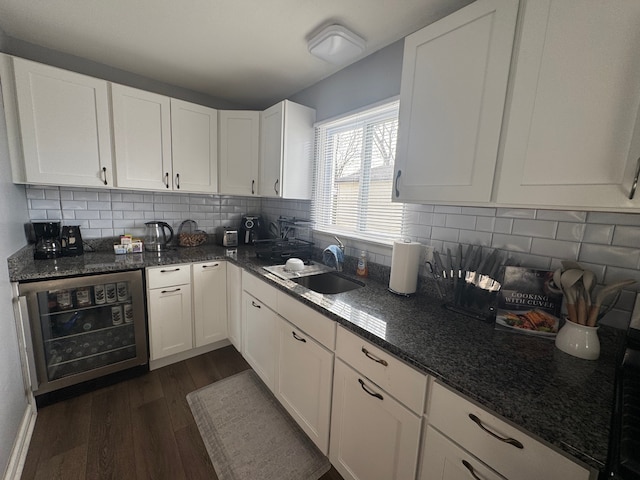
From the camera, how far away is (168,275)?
6.48ft

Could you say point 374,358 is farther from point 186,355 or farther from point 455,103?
point 186,355

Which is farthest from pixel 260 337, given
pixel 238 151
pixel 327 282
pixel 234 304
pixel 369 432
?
pixel 238 151

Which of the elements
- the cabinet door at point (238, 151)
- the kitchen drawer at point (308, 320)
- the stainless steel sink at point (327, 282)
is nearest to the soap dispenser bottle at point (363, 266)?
the stainless steel sink at point (327, 282)

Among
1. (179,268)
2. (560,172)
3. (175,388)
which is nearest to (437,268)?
(560,172)

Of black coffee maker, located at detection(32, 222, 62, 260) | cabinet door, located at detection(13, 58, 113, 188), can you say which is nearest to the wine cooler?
black coffee maker, located at detection(32, 222, 62, 260)

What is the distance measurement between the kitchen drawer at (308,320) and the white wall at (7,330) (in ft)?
4.39

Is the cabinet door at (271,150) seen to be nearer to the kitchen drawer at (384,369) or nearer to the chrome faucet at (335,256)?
the chrome faucet at (335,256)

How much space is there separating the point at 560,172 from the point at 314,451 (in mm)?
1759

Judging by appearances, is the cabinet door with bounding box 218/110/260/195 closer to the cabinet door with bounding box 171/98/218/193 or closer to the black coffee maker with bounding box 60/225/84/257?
the cabinet door with bounding box 171/98/218/193

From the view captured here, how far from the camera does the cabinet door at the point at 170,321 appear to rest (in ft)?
6.44

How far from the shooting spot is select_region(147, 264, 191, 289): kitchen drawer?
1910mm

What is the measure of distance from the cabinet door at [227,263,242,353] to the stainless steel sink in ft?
1.95

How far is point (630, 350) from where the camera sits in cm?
83

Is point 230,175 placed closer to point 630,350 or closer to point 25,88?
point 25,88
